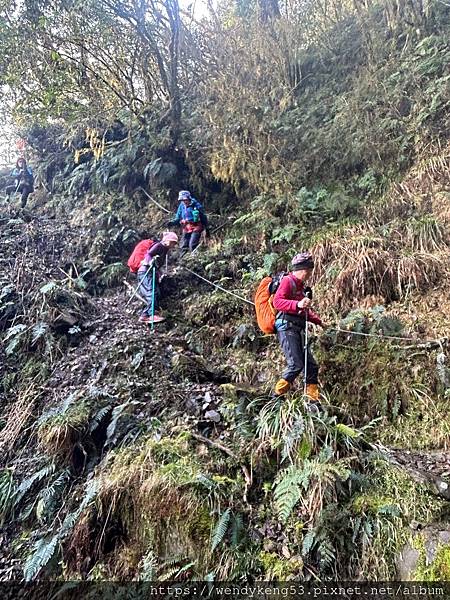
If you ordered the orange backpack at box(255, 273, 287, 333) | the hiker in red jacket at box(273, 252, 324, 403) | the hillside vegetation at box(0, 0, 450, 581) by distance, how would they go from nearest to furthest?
1. the hillside vegetation at box(0, 0, 450, 581)
2. the hiker in red jacket at box(273, 252, 324, 403)
3. the orange backpack at box(255, 273, 287, 333)

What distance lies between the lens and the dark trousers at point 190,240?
9.46 metres

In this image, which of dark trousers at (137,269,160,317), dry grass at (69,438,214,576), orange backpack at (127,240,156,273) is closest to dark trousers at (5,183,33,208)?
orange backpack at (127,240,156,273)

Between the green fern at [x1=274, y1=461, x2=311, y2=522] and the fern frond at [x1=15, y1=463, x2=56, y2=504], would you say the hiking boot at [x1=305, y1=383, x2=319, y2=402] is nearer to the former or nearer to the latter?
the green fern at [x1=274, y1=461, x2=311, y2=522]

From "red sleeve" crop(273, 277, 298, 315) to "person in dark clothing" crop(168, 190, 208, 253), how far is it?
4.50 m

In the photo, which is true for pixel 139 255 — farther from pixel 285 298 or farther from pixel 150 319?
pixel 285 298

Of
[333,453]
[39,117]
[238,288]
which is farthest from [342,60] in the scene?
[333,453]

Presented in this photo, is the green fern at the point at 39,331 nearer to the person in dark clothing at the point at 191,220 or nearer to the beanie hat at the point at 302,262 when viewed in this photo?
the person in dark clothing at the point at 191,220

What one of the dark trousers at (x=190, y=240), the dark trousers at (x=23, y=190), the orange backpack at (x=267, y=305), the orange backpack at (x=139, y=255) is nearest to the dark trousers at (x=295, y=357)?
the orange backpack at (x=267, y=305)

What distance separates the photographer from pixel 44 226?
1145 centimetres

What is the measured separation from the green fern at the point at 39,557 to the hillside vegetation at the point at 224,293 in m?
0.02

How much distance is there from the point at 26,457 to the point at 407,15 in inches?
431

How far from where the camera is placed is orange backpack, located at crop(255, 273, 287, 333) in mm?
5379

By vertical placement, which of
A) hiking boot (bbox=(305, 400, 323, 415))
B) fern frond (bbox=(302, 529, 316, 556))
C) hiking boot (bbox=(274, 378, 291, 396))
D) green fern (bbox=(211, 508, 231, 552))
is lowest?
fern frond (bbox=(302, 529, 316, 556))

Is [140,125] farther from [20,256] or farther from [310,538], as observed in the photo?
[310,538]
